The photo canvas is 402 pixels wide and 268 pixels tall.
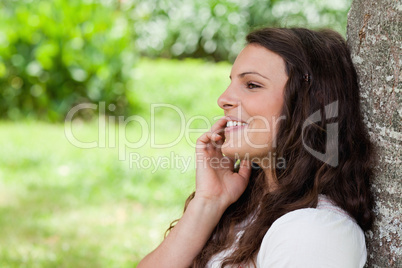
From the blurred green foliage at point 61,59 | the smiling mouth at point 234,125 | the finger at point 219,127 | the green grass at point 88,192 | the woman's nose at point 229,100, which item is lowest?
the green grass at point 88,192

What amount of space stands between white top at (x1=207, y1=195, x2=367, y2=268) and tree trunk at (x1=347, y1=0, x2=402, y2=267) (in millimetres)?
99

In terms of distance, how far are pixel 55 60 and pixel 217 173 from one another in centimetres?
462

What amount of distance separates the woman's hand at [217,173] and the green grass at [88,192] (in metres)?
1.60

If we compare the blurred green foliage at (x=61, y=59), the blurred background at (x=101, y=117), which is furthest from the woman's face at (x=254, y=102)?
the blurred green foliage at (x=61, y=59)

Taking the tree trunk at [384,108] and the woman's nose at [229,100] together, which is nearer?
the tree trunk at [384,108]

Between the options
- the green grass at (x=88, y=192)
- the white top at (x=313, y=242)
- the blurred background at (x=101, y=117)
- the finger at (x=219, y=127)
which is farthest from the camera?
the blurred background at (x=101, y=117)

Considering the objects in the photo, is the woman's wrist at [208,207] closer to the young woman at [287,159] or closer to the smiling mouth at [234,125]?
the young woman at [287,159]

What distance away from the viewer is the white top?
1.65m

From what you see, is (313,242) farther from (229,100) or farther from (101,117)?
(101,117)

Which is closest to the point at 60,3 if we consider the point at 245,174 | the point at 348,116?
the point at 245,174

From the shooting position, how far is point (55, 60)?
650 centimetres

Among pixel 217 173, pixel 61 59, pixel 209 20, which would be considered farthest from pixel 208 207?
pixel 209 20

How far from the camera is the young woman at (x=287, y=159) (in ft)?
5.99

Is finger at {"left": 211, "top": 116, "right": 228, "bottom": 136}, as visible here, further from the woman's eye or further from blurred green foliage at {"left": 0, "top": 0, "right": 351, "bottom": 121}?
blurred green foliage at {"left": 0, "top": 0, "right": 351, "bottom": 121}
